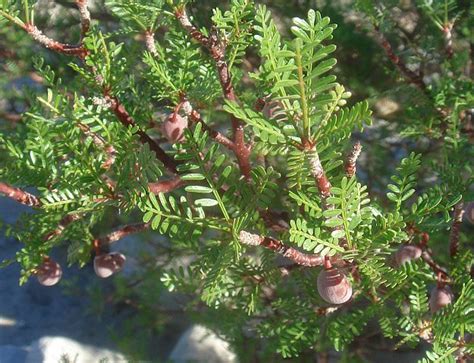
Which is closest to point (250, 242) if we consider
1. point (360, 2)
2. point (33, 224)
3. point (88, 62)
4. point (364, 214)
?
point (364, 214)

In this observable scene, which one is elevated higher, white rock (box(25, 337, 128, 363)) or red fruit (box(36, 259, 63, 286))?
red fruit (box(36, 259, 63, 286))

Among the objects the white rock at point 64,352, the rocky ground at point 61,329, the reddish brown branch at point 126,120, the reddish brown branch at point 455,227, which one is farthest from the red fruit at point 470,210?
the white rock at point 64,352

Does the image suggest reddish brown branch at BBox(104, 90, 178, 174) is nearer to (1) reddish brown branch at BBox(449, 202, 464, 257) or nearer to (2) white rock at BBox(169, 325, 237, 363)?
(1) reddish brown branch at BBox(449, 202, 464, 257)

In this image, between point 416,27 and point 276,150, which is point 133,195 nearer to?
point 276,150

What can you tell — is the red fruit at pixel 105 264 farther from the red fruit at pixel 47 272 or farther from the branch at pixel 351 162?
the branch at pixel 351 162

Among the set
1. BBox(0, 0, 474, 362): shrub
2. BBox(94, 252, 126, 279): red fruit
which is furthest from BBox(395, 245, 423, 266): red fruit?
BBox(94, 252, 126, 279): red fruit

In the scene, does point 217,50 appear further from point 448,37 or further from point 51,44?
point 448,37
